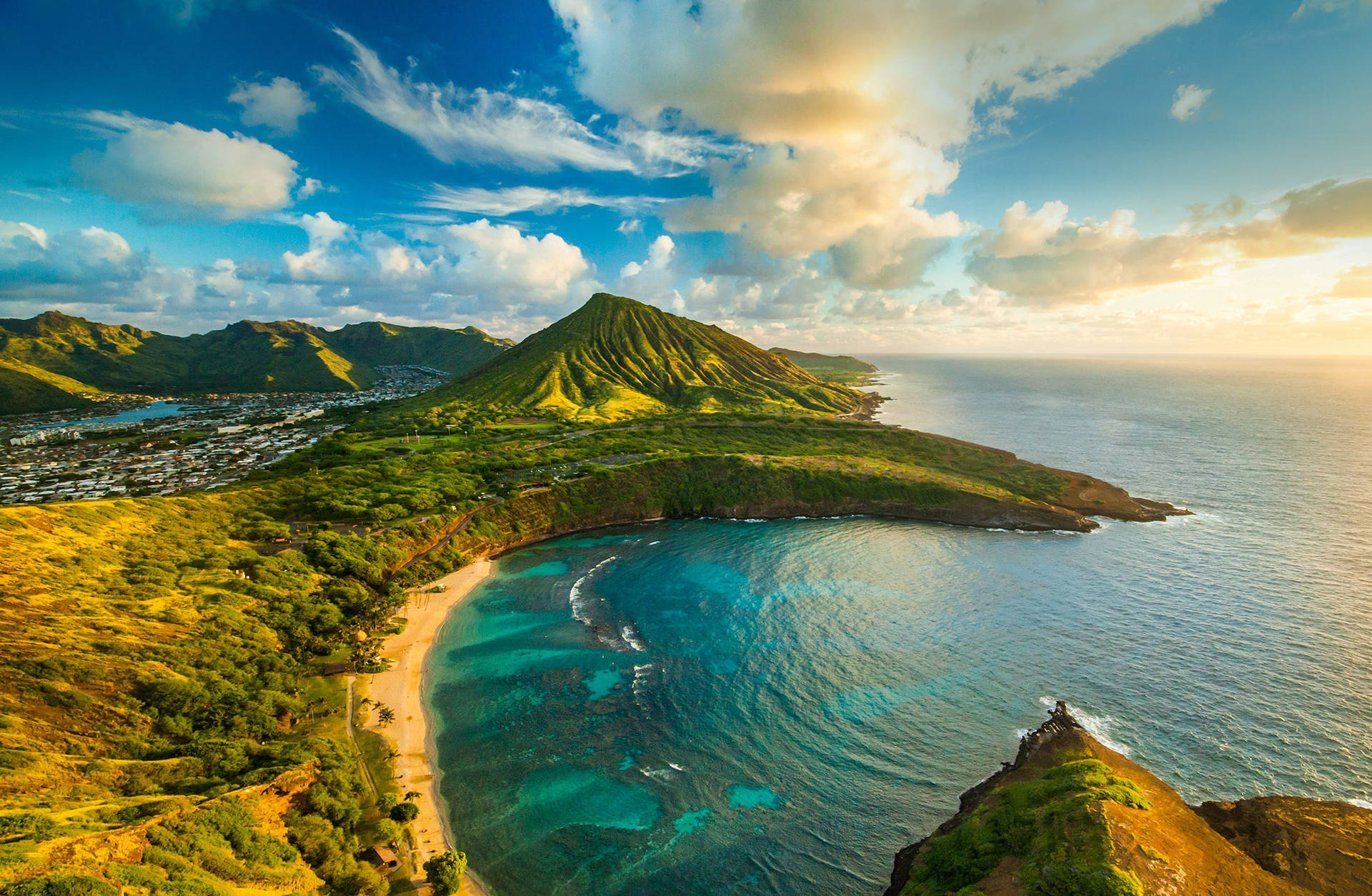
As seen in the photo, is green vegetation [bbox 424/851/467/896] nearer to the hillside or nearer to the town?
the hillside

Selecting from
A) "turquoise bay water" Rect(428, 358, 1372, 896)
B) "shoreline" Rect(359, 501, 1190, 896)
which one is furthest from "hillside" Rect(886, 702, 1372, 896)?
"shoreline" Rect(359, 501, 1190, 896)

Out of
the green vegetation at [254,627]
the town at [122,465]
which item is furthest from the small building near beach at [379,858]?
the town at [122,465]

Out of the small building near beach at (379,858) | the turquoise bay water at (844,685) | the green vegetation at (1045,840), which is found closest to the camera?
the green vegetation at (1045,840)

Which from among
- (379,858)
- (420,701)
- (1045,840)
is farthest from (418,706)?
(1045,840)

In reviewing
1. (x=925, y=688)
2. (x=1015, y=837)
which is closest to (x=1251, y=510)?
(x=925, y=688)

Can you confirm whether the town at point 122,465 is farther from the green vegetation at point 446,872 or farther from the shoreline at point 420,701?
the green vegetation at point 446,872

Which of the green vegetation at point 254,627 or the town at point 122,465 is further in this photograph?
the town at point 122,465
